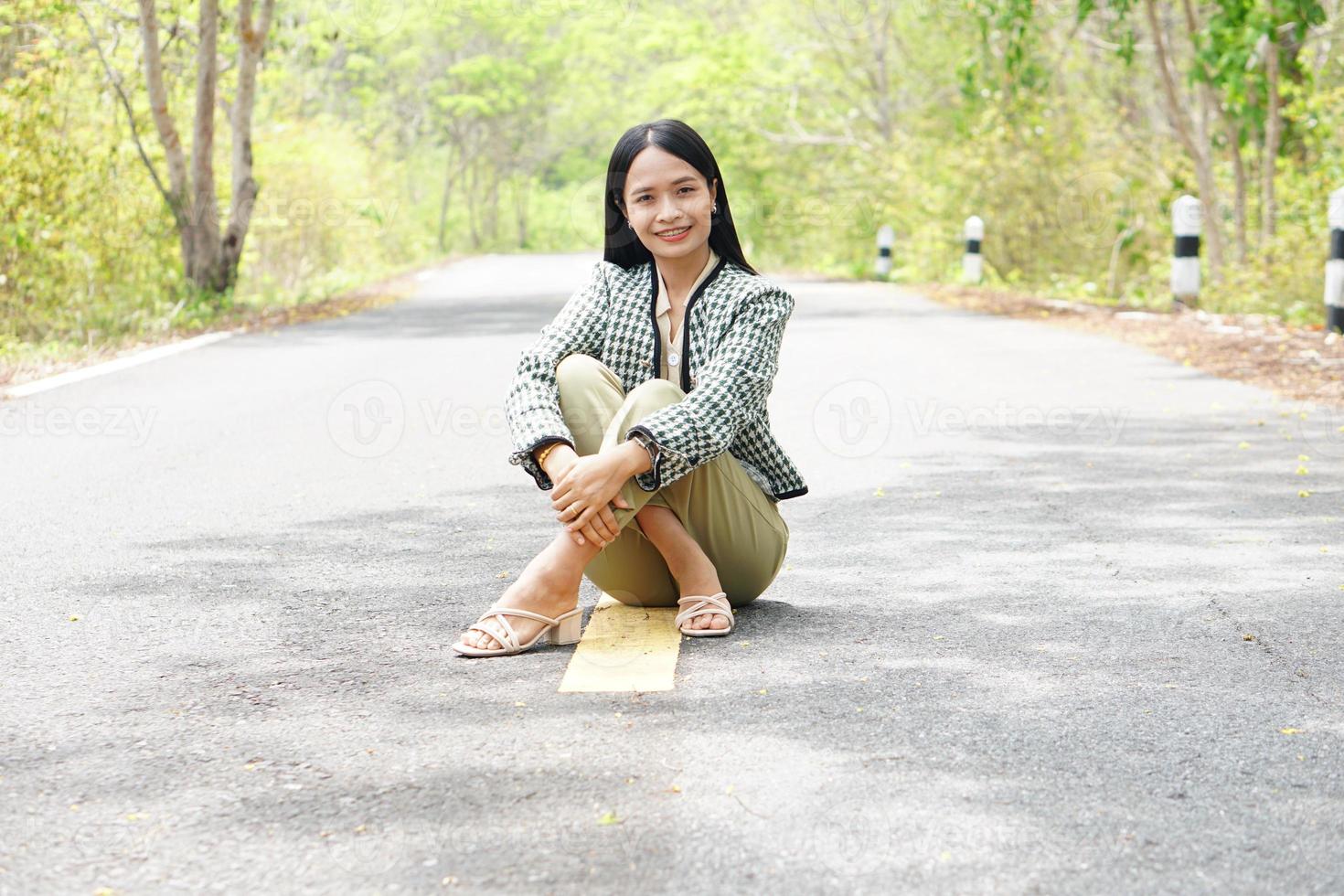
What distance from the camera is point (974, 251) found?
19734 millimetres

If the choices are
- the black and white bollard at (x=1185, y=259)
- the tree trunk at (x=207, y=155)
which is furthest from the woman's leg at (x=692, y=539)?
the tree trunk at (x=207, y=155)

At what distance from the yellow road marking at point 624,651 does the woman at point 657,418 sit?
2.1 inches

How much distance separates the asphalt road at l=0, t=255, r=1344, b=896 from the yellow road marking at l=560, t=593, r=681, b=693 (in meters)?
0.07

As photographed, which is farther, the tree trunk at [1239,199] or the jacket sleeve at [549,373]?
the tree trunk at [1239,199]

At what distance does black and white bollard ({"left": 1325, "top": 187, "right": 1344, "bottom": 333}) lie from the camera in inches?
426

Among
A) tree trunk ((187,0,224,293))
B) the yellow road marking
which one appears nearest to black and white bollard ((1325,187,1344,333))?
the yellow road marking

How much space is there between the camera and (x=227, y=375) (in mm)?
10547

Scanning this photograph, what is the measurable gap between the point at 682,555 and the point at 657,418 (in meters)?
0.47

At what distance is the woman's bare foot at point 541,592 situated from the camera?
3.77m

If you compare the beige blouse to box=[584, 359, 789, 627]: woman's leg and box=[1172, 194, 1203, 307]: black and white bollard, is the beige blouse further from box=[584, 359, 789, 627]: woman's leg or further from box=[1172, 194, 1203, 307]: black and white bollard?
box=[1172, 194, 1203, 307]: black and white bollard

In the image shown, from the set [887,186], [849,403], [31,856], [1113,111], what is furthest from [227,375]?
[1113,111]

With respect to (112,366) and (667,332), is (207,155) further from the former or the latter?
(667,332)

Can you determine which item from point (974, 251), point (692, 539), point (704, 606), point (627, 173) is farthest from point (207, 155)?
point (704, 606)

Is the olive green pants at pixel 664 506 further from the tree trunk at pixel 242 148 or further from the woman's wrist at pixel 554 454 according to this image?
the tree trunk at pixel 242 148
